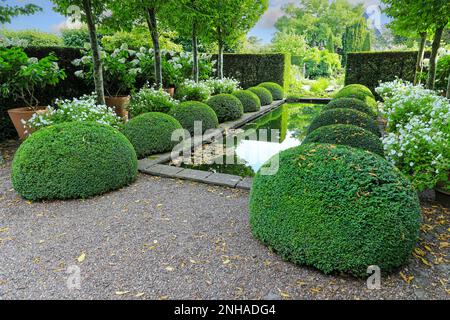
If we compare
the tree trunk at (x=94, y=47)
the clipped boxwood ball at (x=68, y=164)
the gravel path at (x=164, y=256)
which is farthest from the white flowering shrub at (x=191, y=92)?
the gravel path at (x=164, y=256)

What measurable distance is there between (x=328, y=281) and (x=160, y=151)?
3.56 metres

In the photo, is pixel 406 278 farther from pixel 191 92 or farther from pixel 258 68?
pixel 258 68

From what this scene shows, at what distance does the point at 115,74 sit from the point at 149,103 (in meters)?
1.60

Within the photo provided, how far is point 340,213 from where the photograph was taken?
210cm

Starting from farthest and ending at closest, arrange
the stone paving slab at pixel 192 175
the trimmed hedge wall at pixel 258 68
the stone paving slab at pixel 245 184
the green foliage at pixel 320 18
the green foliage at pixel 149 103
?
the green foliage at pixel 320 18
the trimmed hedge wall at pixel 258 68
the green foliage at pixel 149 103
the stone paving slab at pixel 192 175
the stone paving slab at pixel 245 184

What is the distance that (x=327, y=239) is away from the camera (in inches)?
83.5

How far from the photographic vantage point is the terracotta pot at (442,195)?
10.8 ft

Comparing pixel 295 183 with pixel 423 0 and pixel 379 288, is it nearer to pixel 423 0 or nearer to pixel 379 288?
pixel 379 288

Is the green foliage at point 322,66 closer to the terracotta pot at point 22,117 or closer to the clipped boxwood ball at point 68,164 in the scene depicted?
the terracotta pot at point 22,117

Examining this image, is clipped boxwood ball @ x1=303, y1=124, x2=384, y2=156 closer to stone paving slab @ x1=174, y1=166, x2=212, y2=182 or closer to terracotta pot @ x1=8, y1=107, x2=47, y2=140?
stone paving slab @ x1=174, y1=166, x2=212, y2=182

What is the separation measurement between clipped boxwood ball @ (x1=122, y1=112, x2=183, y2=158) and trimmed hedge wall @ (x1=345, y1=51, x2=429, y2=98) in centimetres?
1085

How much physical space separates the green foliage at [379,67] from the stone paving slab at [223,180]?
10901 millimetres

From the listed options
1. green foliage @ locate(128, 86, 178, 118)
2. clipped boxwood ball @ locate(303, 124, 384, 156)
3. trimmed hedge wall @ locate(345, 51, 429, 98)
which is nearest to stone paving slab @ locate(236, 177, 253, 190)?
clipped boxwood ball @ locate(303, 124, 384, 156)
